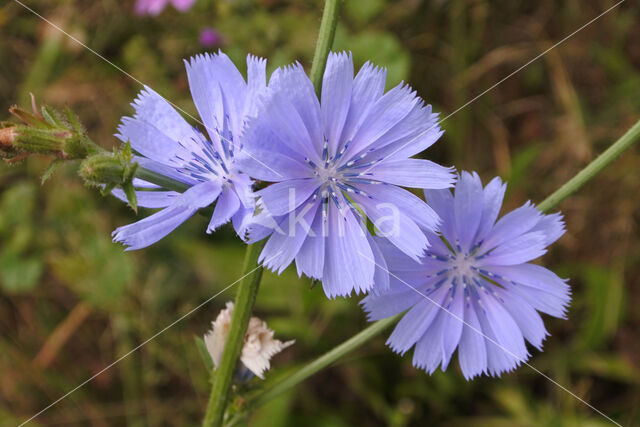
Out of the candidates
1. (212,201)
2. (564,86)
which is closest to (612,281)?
(564,86)

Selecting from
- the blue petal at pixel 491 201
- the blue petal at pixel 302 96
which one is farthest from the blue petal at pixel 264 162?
the blue petal at pixel 491 201

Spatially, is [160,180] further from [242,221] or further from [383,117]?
[383,117]

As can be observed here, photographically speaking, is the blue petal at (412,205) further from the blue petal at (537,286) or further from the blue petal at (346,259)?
the blue petal at (537,286)

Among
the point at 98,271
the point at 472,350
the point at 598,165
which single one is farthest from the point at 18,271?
the point at 598,165

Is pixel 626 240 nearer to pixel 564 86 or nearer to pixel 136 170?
pixel 564 86

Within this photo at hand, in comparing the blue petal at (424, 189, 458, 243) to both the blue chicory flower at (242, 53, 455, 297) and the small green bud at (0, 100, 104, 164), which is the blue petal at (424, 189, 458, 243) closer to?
the blue chicory flower at (242, 53, 455, 297)

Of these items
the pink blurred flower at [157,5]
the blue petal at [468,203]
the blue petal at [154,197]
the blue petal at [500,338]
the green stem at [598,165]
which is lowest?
the blue petal at [154,197]
